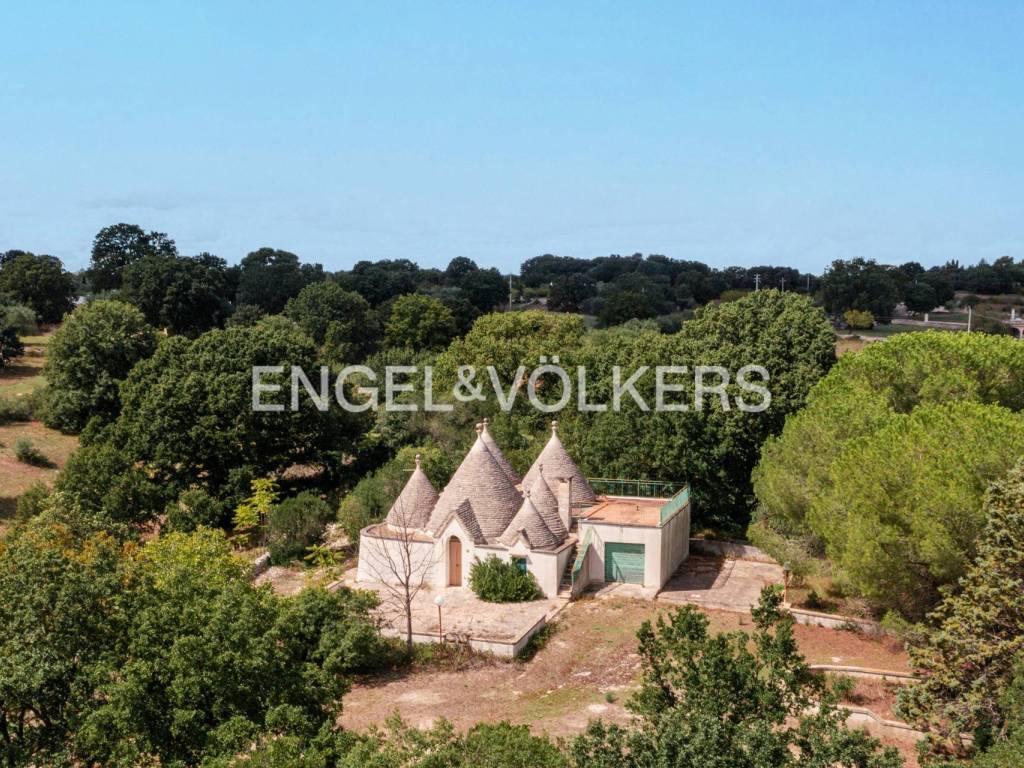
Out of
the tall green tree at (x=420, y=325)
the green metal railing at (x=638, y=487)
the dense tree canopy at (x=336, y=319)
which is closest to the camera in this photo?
the green metal railing at (x=638, y=487)

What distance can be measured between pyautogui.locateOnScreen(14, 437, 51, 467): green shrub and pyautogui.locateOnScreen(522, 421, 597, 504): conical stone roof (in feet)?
85.6

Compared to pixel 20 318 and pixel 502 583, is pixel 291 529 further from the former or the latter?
pixel 20 318

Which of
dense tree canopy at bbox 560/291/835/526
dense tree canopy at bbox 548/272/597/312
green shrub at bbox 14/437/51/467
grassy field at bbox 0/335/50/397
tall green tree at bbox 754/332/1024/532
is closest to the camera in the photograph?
tall green tree at bbox 754/332/1024/532

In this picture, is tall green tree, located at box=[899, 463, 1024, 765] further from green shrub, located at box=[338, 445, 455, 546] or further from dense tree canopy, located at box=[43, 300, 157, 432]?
dense tree canopy, located at box=[43, 300, 157, 432]

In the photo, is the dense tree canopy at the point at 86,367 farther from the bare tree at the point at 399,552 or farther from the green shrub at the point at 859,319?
the green shrub at the point at 859,319

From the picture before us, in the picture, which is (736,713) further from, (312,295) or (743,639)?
(312,295)

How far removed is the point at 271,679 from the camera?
1650 cm

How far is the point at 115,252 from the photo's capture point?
92.6 meters

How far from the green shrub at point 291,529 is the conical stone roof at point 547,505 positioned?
939cm

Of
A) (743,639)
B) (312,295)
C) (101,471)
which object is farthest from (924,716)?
(312,295)

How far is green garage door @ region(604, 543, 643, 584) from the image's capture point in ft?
98.5

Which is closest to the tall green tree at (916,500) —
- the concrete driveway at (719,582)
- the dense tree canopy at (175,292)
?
the concrete driveway at (719,582)

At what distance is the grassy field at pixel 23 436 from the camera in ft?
136

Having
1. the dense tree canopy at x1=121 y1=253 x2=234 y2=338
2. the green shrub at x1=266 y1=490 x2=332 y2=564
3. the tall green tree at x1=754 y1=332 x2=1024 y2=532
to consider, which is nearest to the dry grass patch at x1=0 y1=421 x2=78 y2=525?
the green shrub at x1=266 y1=490 x2=332 y2=564
